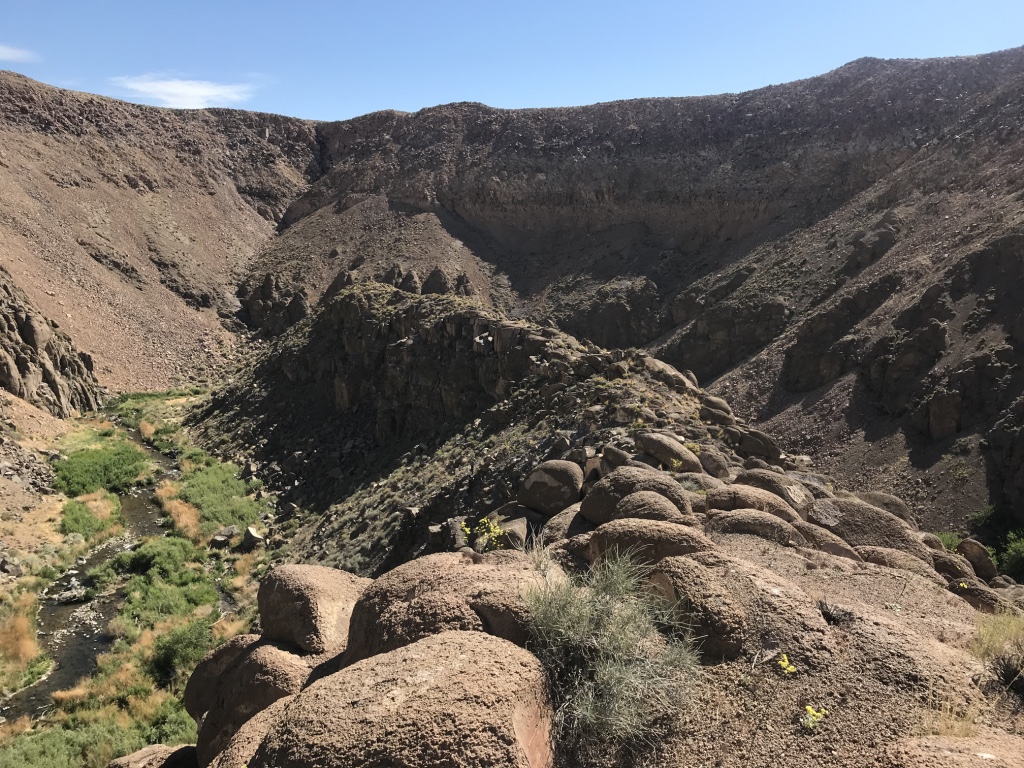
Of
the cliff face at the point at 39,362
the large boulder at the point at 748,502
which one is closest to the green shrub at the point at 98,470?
the cliff face at the point at 39,362

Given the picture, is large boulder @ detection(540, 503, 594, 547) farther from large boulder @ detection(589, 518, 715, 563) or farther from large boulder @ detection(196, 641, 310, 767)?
large boulder @ detection(196, 641, 310, 767)

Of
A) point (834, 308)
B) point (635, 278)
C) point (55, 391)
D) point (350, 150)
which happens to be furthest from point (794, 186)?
point (55, 391)

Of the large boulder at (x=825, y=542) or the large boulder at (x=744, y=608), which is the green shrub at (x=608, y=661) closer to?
the large boulder at (x=744, y=608)

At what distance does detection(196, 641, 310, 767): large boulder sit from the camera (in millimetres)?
6230

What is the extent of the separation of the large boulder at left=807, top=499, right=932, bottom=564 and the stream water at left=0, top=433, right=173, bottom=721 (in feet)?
47.4

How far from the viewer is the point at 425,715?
3.84m

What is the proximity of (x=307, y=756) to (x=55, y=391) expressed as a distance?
1277 inches

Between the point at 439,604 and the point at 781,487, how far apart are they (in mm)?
6959

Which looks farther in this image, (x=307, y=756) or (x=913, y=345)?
(x=913, y=345)

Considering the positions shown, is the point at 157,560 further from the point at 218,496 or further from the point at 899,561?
the point at 899,561

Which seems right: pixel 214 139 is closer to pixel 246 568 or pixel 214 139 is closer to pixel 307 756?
pixel 246 568

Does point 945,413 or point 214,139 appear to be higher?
point 214,139

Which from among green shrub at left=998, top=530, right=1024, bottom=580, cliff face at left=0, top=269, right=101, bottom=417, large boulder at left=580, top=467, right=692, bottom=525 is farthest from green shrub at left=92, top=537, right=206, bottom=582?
green shrub at left=998, top=530, right=1024, bottom=580

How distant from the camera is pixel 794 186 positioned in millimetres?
43875
